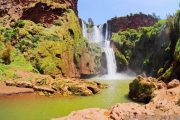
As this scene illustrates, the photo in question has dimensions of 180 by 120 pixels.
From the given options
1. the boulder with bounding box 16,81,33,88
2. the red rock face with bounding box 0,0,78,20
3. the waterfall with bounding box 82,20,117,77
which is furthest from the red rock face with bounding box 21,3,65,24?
the waterfall with bounding box 82,20,117,77

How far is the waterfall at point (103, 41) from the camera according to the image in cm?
7788

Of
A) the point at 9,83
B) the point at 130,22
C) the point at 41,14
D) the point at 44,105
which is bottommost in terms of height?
the point at 44,105

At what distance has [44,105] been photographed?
27031mm

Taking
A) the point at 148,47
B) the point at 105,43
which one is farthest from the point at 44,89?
the point at 105,43

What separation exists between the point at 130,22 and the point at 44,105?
8742cm

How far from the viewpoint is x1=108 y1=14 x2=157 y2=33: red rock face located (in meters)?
110

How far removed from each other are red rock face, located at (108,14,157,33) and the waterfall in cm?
349

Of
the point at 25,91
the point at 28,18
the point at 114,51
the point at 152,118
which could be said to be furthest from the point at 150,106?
the point at 114,51

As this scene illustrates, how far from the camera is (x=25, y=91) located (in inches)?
1331

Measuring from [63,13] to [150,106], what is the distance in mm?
41560

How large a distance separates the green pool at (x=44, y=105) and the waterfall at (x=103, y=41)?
43728 mm

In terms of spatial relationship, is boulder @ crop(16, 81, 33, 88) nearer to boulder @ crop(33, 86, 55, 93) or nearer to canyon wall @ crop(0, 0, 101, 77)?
boulder @ crop(33, 86, 55, 93)

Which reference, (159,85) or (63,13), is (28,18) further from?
(159,85)

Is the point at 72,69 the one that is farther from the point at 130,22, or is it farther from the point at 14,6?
the point at 130,22
